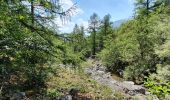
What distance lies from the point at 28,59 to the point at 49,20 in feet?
6.41

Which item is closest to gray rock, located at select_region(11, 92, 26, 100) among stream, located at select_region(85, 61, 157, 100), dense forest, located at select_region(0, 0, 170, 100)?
dense forest, located at select_region(0, 0, 170, 100)

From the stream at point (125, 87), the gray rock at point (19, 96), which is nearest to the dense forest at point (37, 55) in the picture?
the gray rock at point (19, 96)

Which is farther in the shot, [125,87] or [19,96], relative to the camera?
[125,87]

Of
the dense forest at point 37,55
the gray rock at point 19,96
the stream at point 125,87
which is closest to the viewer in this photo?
the dense forest at point 37,55

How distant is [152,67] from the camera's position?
32875 mm

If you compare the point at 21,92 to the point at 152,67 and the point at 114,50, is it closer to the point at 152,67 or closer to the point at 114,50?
the point at 152,67

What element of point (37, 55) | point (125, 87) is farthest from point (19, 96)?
point (125, 87)

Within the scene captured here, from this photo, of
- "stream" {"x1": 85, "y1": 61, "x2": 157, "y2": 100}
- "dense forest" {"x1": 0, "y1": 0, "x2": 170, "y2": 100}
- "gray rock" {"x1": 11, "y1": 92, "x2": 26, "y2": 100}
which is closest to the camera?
"dense forest" {"x1": 0, "y1": 0, "x2": 170, "y2": 100}

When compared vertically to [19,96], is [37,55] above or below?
above

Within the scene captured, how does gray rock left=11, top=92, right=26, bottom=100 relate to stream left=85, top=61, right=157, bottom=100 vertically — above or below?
above

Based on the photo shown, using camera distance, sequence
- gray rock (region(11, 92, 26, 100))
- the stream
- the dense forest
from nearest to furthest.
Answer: the dense forest → gray rock (region(11, 92, 26, 100)) → the stream

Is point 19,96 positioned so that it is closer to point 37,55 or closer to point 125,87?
point 37,55

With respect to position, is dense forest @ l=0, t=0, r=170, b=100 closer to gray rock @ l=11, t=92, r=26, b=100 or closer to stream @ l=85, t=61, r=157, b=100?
gray rock @ l=11, t=92, r=26, b=100

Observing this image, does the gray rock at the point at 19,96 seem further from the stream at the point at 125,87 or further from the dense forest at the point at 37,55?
the stream at the point at 125,87
